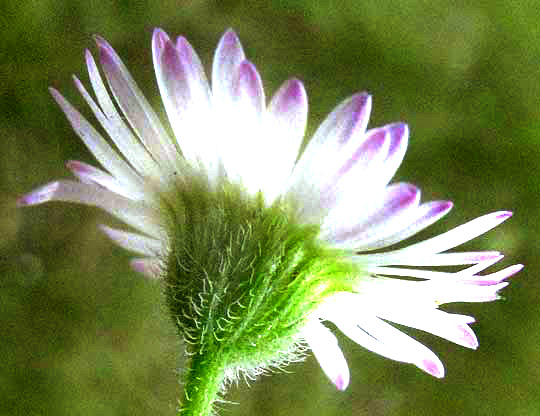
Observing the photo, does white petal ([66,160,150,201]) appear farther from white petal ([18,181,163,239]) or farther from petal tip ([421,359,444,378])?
petal tip ([421,359,444,378])

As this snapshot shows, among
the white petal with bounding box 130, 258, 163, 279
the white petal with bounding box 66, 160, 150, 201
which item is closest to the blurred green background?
the white petal with bounding box 130, 258, 163, 279

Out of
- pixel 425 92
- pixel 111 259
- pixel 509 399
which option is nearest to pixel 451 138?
pixel 425 92

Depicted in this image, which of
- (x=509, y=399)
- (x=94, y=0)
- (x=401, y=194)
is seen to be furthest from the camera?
(x=509, y=399)

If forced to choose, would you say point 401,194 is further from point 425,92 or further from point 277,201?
point 425,92

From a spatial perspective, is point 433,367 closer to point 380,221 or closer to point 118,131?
point 380,221

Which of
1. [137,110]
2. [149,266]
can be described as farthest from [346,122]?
[149,266]

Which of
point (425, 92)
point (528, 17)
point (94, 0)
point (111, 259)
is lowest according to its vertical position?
point (111, 259)
